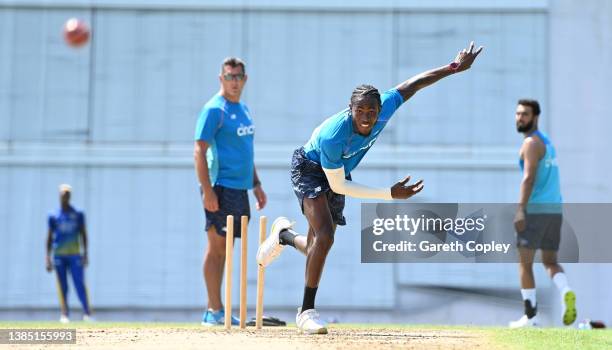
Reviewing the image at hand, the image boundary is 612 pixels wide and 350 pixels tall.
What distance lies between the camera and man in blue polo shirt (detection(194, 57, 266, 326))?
10203 mm

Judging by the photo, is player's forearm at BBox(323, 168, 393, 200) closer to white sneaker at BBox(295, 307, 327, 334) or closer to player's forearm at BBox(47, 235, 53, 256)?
white sneaker at BBox(295, 307, 327, 334)

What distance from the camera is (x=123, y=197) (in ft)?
54.5

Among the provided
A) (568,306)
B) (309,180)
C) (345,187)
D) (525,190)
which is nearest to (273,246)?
(309,180)

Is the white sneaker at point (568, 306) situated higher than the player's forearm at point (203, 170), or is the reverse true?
the player's forearm at point (203, 170)

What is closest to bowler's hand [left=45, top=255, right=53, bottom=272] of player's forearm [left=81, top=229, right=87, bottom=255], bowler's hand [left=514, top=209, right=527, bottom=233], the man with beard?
player's forearm [left=81, top=229, right=87, bottom=255]

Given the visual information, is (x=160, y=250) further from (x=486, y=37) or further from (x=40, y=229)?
(x=486, y=37)

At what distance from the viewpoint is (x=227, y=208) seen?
1031 centimetres

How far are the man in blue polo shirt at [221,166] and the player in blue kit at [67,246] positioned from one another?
5.59m

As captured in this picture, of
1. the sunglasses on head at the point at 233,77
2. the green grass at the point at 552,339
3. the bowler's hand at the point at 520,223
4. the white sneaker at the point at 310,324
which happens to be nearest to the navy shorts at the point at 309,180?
the white sneaker at the point at 310,324

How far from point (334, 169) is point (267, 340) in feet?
4.33

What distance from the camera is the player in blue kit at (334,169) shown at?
788 cm

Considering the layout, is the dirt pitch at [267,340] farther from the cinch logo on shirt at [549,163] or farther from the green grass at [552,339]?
the cinch logo on shirt at [549,163]

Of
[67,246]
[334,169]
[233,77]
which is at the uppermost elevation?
[233,77]

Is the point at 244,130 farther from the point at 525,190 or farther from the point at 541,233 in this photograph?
the point at 541,233
